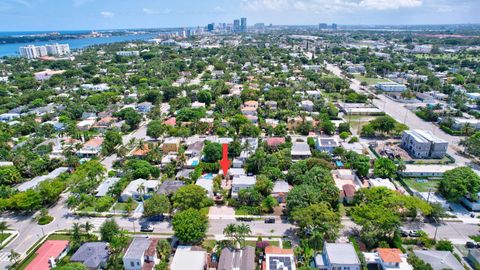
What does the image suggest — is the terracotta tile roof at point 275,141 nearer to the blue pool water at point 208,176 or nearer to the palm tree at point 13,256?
the blue pool water at point 208,176

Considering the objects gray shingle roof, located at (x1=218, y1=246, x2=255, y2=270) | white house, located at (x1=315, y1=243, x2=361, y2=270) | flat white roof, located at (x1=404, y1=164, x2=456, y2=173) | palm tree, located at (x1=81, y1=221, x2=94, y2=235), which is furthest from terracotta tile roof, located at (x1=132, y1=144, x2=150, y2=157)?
flat white roof, located at (x1=404, y1=164, x2=456, y2=173)

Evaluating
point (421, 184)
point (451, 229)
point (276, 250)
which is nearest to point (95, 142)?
point (276, 250)

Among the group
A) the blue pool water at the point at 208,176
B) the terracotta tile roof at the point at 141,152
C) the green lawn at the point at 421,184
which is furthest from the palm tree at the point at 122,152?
the green lawn at the point at 421,184

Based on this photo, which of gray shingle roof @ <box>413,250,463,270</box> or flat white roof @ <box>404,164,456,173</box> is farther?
flat white roof @ <box>404,164,456,173</box>

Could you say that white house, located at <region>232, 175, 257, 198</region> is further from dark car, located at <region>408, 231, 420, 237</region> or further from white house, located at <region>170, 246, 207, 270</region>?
dark car, located at <region>408, 231, 420, 237</region>

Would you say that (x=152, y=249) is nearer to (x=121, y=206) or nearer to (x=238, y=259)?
(x=238, y=259)

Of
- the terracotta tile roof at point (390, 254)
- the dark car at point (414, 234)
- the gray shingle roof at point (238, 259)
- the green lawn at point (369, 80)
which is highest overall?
the green lawn at point (369, 80)
